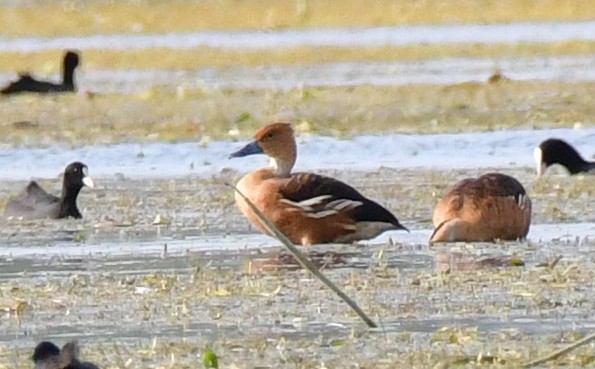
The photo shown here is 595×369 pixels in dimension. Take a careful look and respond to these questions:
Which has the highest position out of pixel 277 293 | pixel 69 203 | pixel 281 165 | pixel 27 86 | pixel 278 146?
pixel 27 86

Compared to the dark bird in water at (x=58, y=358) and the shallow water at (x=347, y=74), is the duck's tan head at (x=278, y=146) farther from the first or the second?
the shallow water at (x=347, y=74)

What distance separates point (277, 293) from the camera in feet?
29.6

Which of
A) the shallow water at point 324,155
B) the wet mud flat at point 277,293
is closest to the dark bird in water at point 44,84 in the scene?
the shallow water at point 324,155

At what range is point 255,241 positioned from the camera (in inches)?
452

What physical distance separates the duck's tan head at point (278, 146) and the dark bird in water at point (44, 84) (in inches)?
467

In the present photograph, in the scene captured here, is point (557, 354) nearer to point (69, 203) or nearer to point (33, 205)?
point (69, 203)

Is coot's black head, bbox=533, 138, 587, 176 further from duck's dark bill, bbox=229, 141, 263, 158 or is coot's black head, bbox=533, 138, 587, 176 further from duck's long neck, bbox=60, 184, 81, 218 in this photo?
duck's long neck, bbox=60, 184, 81, 218

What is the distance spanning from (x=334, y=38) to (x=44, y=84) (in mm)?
9334

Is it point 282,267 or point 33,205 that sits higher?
point 33,205

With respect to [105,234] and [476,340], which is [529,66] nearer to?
[105,234]

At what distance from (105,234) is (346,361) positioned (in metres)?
4.98

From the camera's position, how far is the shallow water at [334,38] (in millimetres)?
30938

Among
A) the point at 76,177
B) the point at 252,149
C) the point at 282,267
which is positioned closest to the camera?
the point at 282,267

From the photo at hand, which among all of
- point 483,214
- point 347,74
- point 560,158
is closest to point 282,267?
point 483,214
